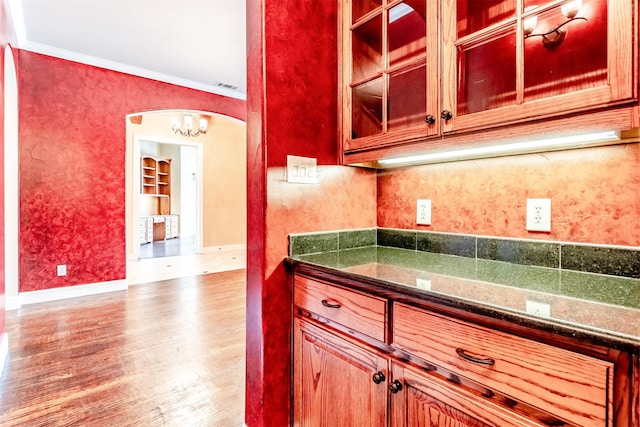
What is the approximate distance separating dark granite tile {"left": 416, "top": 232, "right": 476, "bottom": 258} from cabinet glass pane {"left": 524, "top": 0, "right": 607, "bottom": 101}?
24.2 inches

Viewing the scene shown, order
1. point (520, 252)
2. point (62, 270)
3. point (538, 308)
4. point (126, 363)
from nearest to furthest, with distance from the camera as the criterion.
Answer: point (538, 308)
point (520, 252)
point (126, 363)
point (62, 270)

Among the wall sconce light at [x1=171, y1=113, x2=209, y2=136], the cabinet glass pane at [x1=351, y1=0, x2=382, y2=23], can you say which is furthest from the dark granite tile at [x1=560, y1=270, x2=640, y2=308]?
the wall sconce light at [x1=171, y1=113, x2=209, y2=136]

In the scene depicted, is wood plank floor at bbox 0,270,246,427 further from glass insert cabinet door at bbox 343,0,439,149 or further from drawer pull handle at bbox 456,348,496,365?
glass insert cabinet door at bbox 343,0,439,149

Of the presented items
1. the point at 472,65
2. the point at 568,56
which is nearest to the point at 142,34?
the point at 472,65

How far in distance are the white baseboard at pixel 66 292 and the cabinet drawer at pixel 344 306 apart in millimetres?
3618

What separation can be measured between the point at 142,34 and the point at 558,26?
3559 mm

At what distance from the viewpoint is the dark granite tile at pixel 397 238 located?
1557 millimetres

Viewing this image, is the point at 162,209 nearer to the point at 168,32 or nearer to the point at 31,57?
the point at 31,57

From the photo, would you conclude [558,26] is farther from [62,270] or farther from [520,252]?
[62,270]

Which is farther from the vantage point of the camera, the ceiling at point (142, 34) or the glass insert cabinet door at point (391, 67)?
the ceiling at point (142, 34)

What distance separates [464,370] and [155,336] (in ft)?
8.49

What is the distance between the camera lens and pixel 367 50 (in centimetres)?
143

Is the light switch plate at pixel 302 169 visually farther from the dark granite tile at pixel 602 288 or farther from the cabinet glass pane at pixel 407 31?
the dark granite tile at pixel 602 288

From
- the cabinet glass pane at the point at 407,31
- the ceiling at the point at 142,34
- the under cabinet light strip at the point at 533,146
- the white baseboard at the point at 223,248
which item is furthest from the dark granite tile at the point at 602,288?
the white baseboard at the point at 223,248
